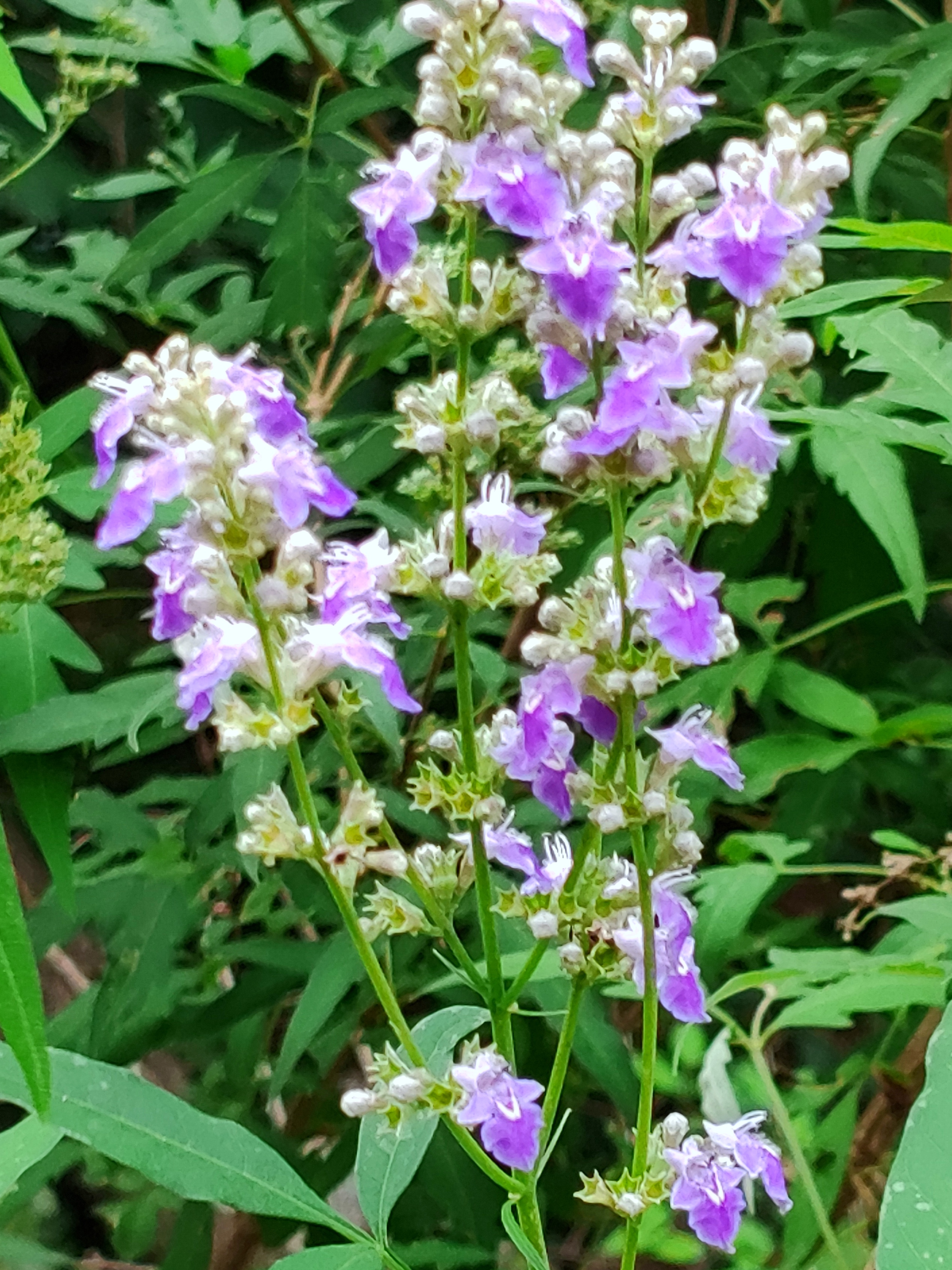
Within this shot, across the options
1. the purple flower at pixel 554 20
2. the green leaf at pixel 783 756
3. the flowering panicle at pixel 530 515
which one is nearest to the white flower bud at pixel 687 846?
the flowering panicle at pixel 530 515

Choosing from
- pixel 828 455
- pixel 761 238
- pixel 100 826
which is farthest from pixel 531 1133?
pixel 100 826

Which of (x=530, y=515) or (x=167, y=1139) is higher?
(x=530, y=515)

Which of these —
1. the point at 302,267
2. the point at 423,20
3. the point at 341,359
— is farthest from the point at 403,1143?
the point at 341,359

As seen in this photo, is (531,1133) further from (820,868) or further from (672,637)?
(820,868)

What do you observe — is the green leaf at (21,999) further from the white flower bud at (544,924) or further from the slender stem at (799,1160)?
the slender stem at (799,1160)

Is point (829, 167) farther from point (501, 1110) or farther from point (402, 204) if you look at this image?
point (501, 1110)

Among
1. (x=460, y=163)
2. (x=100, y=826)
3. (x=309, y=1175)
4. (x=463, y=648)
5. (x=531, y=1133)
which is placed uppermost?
(x=460, y=163)
